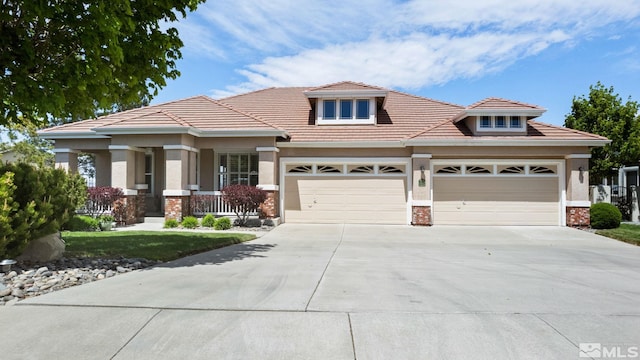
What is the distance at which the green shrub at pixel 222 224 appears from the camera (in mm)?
15869

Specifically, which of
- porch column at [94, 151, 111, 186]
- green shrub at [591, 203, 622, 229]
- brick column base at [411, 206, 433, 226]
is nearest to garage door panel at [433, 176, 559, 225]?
brick column base at [411, 206, 433, 226]

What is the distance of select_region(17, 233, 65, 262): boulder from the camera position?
8.31 m

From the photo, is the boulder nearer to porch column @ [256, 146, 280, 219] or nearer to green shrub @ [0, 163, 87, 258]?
green shrub @ [0, 163, 87, 258]

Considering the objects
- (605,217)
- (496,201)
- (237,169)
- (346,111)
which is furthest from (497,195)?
(237,169)

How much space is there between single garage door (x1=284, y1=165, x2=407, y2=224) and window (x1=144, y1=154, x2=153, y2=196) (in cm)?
660

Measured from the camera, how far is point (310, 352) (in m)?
4.25

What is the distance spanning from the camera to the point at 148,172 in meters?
20.1

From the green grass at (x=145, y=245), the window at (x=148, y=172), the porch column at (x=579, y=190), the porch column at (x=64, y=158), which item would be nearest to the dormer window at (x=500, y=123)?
the porch column at (x=579, y=190)

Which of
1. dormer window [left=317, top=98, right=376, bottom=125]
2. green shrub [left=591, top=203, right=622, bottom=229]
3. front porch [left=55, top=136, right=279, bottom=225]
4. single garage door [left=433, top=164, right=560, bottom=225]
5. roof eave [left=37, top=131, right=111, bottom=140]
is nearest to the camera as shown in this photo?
front porch [left=55, top=136, right=279, bottom=225]

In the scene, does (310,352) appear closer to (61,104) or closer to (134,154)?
(61,104)

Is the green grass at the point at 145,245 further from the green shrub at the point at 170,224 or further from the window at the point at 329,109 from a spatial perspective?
the window at the point at 329,109

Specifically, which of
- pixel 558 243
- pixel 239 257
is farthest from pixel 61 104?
pixel 558 243

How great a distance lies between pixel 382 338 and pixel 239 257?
5709mm

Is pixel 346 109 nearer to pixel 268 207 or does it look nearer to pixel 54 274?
pixel 268 207
